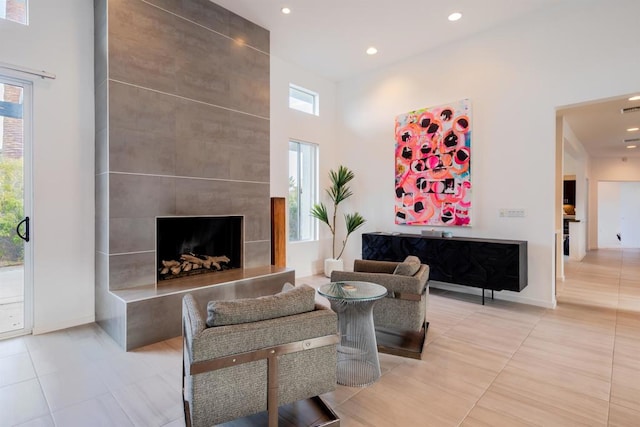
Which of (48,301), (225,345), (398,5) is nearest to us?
(225,345)

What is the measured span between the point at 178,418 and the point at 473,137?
500 cm

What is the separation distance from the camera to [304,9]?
176 inches

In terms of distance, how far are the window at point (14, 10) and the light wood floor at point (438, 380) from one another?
10.5 feet

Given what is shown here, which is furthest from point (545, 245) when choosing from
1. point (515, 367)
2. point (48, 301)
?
point (48, 301)

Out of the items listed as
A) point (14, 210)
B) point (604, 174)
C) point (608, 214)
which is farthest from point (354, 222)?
point (608, 214)

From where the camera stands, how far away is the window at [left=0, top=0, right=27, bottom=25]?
3.31m

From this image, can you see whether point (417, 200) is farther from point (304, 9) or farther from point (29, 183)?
point (29, 183)

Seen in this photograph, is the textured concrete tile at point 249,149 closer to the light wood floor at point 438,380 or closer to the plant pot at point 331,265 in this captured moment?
the plant pot at point 331,265

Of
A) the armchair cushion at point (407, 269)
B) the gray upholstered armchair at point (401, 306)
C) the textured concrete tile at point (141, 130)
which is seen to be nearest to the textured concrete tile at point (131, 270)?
the textured concrete tile at point (141, 130)

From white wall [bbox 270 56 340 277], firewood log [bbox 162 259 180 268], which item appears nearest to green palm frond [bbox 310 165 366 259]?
white wall [bbox 270 56 340 277]

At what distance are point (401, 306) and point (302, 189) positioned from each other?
147 inches

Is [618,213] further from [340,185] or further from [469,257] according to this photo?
[340,185]

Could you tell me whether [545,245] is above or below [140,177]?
below

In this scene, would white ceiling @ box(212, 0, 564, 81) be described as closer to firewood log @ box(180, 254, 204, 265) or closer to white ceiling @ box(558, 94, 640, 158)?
white ceiling @ box(558, 94, 640, 158)
